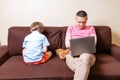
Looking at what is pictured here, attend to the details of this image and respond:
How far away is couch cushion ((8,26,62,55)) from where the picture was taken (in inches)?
108

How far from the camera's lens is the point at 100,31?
2807 millimetres

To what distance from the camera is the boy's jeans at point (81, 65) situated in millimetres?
1987

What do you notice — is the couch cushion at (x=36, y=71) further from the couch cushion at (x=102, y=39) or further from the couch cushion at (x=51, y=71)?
the couch cushion at (x=102, y=39)

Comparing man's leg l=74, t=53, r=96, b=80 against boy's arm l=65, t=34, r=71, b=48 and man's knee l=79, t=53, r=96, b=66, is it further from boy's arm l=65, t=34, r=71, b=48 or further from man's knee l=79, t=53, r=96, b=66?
boy's arm l=65, t=34, r=71, b=48

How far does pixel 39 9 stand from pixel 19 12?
314 mm

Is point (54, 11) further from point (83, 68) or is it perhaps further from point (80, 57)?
point (83, 68)

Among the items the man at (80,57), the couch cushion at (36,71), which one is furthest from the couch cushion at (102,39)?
the couch cushion at (36,71)

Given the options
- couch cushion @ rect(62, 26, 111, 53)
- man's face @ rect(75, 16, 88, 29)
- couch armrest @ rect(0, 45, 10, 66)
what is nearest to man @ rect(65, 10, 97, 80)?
man's face @ rect(75, 16, 88, 29)

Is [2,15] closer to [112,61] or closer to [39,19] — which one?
[39,19]

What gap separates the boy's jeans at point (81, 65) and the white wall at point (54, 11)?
980 millimetres

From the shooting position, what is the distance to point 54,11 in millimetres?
3068

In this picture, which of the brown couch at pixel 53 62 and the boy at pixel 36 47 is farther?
the boy at pixel 36 47

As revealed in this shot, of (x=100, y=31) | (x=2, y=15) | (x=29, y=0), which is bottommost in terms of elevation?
(x=100, y=31)

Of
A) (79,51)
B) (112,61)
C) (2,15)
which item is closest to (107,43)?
(112,61)
